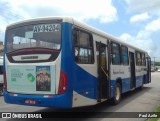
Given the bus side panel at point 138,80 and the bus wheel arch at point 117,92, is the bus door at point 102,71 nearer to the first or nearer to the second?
the bus wheel arch at point 117,92

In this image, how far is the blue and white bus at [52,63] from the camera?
853cm

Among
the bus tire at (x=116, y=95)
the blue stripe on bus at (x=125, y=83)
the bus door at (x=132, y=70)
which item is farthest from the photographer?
the bus door at (x=132, y=70)

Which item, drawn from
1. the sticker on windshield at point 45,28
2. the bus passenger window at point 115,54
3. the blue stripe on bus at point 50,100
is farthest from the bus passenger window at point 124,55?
the blue stripe on bus at point 50,100

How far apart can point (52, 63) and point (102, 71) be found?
10.0 feet

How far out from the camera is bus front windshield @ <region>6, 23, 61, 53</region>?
8773 mm

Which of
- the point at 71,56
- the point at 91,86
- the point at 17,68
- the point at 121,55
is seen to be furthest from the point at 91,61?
the point at 121,55

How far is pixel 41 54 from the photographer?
8.86 meters

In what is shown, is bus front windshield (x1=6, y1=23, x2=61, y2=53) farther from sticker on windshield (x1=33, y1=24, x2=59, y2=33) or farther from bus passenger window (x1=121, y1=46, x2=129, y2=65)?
bus passenger window (x1=121, y1=46, x2=129, y2=65)

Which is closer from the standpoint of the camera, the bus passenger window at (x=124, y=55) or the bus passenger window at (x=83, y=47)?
the bus passenger window at (x=83, y=47)

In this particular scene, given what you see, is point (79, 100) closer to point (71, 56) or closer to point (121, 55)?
point (71, 56)

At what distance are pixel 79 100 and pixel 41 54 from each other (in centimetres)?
179

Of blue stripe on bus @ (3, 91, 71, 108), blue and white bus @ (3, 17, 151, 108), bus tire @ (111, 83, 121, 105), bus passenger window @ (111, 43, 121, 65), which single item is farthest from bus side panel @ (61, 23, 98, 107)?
bus tire @ (111, 83, 121, 105)

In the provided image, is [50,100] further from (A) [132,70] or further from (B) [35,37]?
(A) [132,70]

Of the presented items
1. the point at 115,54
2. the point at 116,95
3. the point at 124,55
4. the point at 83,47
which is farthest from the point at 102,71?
the point at 124,55
